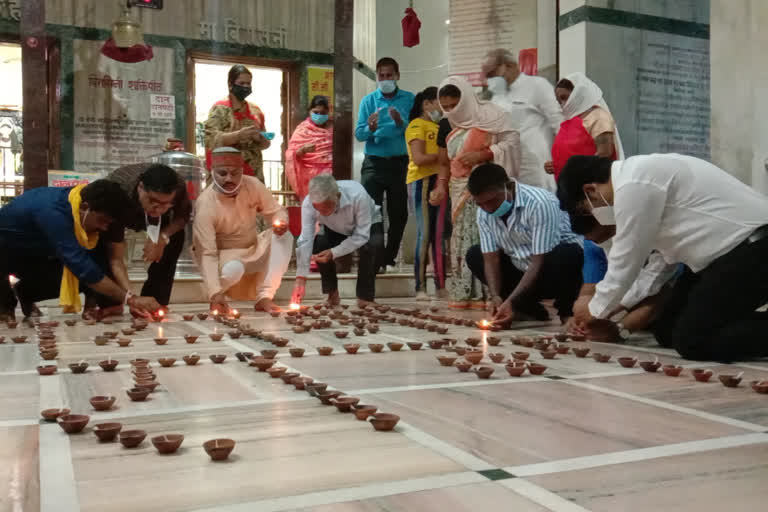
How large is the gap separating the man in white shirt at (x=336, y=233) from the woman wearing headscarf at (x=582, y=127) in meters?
1.48

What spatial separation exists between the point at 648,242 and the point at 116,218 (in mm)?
2893

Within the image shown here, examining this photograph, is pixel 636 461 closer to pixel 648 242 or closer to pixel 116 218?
pixel 648 242

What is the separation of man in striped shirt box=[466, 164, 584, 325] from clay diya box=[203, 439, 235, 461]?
2.64 meters

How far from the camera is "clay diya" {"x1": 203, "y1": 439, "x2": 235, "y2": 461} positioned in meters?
1.56

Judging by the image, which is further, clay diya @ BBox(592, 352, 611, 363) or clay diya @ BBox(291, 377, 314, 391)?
clay diya @ BBox(592, 352, 611, 363)

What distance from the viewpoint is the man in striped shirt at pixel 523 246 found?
4047mm

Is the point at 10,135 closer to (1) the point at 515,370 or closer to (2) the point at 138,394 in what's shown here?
(2) the point at 138,394

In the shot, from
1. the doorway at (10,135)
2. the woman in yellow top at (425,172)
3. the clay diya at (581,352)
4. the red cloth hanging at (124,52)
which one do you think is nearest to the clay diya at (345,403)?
the clay diya at (581,352)

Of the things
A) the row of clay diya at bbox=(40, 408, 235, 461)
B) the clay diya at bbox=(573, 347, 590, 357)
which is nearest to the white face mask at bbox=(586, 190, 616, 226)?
the clay diya at bbox=(573, 347, 590, 357)

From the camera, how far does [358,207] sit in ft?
18.1

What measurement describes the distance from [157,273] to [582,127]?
292 centimetres

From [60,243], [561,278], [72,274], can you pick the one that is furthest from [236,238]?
[561,278]

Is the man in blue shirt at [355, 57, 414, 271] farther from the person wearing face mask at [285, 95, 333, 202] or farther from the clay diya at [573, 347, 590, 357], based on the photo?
the clay diya at [573, 347, 590, 357]

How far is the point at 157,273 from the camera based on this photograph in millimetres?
4930
